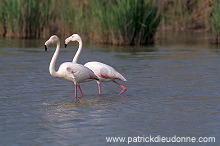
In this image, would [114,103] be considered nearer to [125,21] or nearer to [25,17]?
[125,21]

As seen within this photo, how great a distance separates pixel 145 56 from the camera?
636 inches

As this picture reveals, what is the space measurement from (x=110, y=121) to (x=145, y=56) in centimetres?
893

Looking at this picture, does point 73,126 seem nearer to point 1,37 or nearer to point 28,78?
point 28,78

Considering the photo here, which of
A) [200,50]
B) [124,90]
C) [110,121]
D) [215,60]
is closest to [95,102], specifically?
[124,90]

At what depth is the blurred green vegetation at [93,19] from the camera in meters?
18.8

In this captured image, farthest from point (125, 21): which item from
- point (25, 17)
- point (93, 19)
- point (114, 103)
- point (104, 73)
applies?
point (114, 103)

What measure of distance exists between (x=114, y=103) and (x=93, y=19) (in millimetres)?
11267

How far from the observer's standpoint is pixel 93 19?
19.8 m

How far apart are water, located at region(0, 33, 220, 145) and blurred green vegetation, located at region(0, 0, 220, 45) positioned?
3.37m

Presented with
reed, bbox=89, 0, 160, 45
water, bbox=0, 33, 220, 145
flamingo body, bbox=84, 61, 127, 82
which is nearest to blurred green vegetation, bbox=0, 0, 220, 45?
reed, bbox=89, 0, 160, 45

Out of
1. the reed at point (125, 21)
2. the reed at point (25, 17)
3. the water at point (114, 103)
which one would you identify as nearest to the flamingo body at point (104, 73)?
the water at point (114, 103)

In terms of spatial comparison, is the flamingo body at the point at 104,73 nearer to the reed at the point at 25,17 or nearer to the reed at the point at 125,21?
the reed at the point at 125,21

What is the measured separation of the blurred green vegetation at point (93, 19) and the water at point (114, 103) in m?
3.37

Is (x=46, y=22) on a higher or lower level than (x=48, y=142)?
higher
